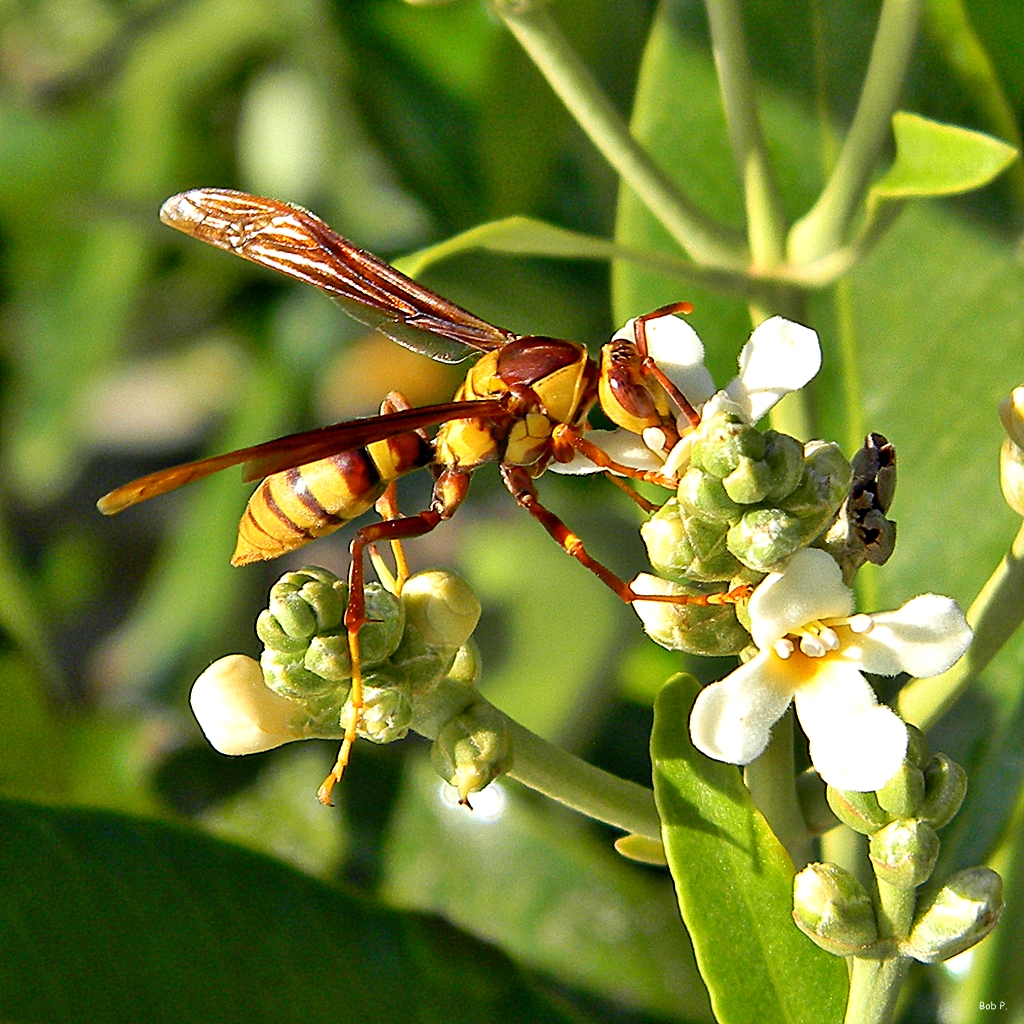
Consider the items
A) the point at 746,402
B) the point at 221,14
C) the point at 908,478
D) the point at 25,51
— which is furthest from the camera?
the point at 25,51

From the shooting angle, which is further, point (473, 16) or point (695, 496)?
point (473, 16)

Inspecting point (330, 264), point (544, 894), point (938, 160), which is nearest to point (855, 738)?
point (938, 160)

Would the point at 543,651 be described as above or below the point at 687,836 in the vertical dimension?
below

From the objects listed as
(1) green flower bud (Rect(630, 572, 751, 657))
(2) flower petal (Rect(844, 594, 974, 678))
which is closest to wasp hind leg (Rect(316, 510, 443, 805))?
(1) green flower bud (Rect(630, 572, 751, 657))

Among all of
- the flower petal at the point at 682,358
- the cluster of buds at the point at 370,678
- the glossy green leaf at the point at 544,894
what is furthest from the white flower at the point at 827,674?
the glossy green leaf at the point at 544,894

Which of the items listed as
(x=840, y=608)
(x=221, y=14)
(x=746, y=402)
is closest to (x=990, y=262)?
(x=746, y=402)

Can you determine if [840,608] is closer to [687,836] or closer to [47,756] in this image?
[687,836]

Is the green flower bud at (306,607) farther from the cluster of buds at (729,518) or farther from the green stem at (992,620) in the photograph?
the green stem at (992,620)
